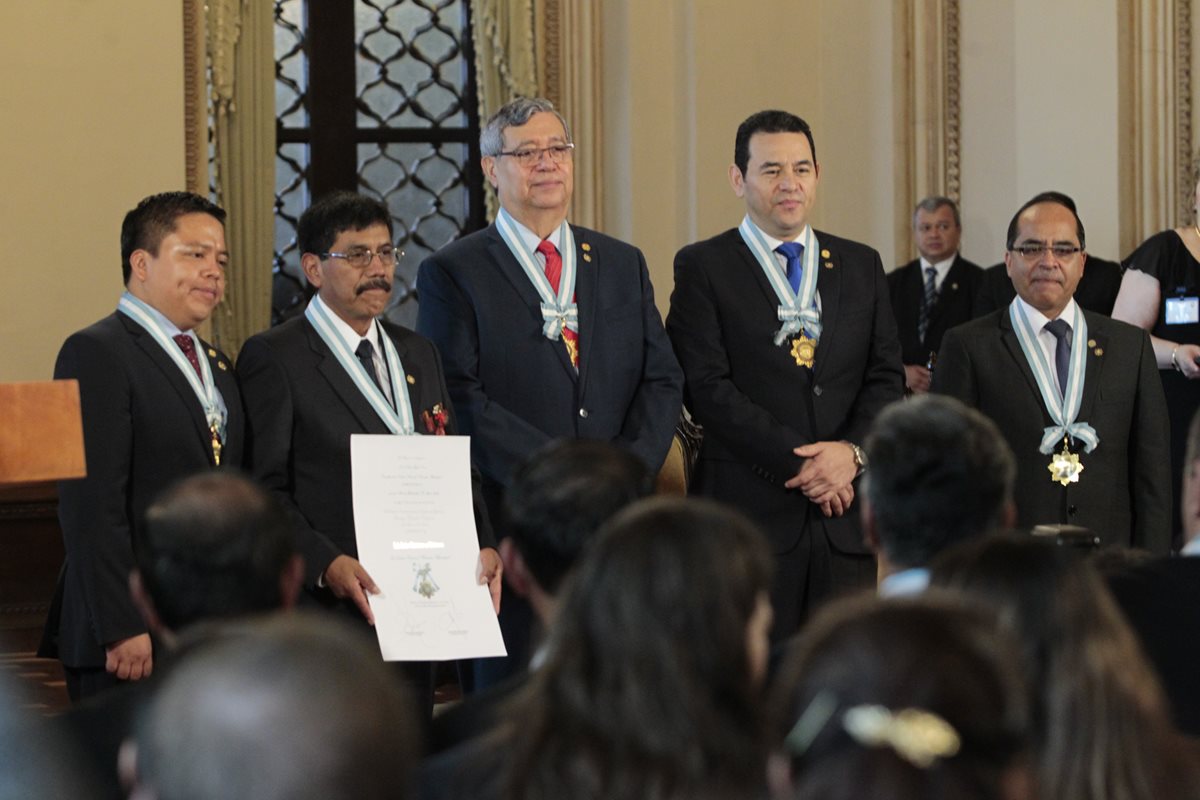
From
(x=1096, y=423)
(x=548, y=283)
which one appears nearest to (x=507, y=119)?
(x=548, y=283)

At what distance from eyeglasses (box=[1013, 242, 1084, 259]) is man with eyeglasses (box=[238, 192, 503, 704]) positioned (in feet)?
5.77

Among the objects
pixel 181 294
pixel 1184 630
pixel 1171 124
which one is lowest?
pixel 1184 630

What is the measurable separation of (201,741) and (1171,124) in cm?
716

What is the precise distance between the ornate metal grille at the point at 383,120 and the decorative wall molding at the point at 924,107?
6.99 ft

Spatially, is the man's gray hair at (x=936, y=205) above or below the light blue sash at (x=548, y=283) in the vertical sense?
above

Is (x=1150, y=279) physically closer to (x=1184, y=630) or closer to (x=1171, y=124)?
(x=1171, y=124)

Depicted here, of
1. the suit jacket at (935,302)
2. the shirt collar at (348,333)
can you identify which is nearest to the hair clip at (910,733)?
the shirt collar at (348,333)

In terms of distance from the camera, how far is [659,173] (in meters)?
8.41

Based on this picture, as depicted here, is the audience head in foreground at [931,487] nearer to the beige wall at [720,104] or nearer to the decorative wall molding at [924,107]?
the beige wall at [720,104]

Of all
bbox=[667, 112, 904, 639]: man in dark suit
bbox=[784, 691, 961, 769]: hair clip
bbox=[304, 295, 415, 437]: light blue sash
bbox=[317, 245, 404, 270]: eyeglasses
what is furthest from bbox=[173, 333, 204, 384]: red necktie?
bbox=[784, 691, 961, 769]: hair clip

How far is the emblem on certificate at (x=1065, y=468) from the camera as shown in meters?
4.74

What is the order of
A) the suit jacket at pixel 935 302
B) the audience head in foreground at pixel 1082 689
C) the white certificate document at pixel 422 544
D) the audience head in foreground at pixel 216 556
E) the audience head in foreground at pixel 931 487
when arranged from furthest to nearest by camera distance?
the suit jacket at pixel 935 302 < the white certificate document at pixel 422 544 < the audience head in foreground at pixel 931 487 < the audience head in foreground at pixel 216 556 < the audience head in foreground at pixel 1082 689

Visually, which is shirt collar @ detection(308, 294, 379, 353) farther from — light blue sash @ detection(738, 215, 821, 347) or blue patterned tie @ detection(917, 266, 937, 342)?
blue patterned tie @ detection(917, 266, 937, 342)

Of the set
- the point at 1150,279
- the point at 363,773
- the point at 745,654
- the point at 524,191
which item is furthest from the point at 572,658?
the point at 1150,279
